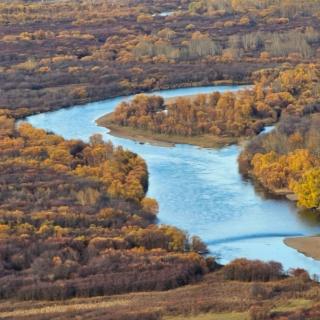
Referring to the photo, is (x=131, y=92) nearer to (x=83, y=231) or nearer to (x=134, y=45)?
(x=134, y=45)

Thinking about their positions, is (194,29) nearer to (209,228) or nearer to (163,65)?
(163,65)

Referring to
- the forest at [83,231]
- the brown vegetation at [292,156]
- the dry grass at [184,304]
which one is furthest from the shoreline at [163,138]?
the dry grass at [184,304]

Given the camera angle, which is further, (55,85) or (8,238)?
(55,85)

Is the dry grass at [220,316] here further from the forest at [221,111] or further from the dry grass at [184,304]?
the forest at [221,111]

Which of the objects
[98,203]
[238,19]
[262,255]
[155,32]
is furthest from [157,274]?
[238,19]

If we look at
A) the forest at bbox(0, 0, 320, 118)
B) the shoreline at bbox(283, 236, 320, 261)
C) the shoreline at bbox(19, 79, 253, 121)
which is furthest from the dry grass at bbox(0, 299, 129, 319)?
the forest at bbox(0, 0, 320, 118)
